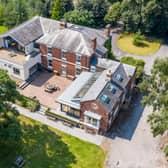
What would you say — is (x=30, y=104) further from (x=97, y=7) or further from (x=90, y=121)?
(x=97, y=7)

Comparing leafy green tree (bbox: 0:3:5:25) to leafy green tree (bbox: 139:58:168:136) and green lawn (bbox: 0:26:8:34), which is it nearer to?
green lawn (bbox: 0:26:8:34)

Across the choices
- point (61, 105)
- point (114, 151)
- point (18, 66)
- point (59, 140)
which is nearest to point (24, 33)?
point (18, 66)

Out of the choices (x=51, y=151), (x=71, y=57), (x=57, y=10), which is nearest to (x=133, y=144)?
(x=51, y=151)

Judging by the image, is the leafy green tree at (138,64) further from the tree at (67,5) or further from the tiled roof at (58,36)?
the tree at (67,5)

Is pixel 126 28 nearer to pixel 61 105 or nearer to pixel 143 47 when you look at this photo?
pixel 143 47

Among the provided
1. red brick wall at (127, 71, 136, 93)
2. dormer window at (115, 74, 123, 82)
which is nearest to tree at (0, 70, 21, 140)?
dormer window at (115, 74, 123, 82)
